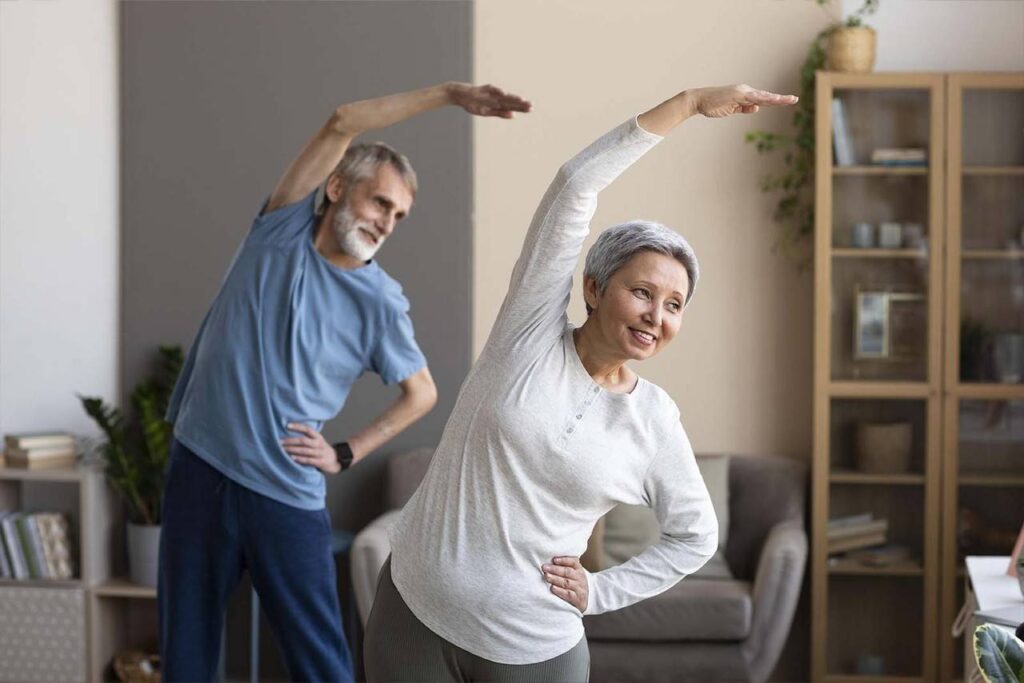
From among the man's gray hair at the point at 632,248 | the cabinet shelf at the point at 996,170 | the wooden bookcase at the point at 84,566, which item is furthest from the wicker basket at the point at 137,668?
the cabinet shelf at the point at 996,170

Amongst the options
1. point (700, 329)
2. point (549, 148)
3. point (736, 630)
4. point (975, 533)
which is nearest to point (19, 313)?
point (549, 148)

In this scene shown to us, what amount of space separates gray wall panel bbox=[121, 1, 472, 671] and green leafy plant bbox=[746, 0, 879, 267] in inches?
33.1

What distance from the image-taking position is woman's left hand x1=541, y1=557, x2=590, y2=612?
1687 millimetres

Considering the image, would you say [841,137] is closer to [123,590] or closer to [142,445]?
[142,445]

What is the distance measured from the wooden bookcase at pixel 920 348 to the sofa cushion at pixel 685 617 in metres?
0.31

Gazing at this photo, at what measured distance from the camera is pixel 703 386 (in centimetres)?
330

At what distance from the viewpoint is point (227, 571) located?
7.79ft

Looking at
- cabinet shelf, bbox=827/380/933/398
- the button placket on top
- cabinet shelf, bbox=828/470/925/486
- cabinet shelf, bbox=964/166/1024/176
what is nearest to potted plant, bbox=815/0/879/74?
cabinet shelf, bbox=964/166/1024/176

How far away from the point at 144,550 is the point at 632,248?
7.69ft

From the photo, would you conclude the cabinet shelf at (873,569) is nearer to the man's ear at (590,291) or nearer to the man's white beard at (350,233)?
the man's white beard at (350,233)

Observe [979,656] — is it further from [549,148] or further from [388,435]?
[549,148]

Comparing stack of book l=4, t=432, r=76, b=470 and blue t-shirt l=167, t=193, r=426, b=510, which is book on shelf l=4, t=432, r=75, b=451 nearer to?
stack of book l=4, t=432, r=76, b=470

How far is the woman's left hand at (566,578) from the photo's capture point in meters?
1.69

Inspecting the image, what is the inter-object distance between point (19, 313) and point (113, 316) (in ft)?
2.63
